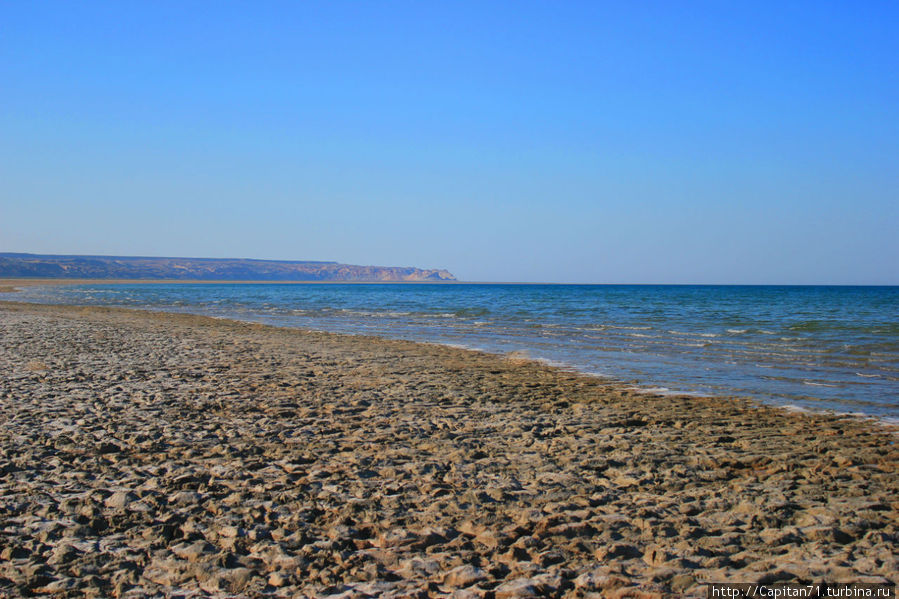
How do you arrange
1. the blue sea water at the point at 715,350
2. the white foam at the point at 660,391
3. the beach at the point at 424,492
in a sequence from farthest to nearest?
the blue sea water at the point at 715,350 → the white foam at the point at 660,391 → the beach at the point at 424,492

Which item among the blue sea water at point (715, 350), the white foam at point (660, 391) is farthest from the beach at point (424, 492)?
the blue sea water at point (715, 350)

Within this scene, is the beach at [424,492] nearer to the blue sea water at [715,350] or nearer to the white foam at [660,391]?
the white foam at [660,391]

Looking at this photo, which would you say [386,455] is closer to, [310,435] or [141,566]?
[310,435]

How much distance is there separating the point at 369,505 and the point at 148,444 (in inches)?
113

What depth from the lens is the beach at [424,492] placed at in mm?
3664

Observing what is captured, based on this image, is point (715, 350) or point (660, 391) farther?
point (715, 350)

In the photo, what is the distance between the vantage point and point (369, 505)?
4738 millimetres

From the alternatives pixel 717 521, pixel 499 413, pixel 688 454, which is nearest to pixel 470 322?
pixel 499 413

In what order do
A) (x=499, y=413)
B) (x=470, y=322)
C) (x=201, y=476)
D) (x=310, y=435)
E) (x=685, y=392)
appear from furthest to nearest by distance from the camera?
(x=470, y=322)
(x=685, y=392)
(x=499, y=413)
(x=310, y=435)
(x=201, y=476)

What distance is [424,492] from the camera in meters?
5.07

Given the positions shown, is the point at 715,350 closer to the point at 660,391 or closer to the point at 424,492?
the point at 660,391

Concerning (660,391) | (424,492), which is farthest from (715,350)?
(424,492)

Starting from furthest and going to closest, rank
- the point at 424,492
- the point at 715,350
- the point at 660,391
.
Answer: the point at 715,350, the point at 660,391, the point at 424,492

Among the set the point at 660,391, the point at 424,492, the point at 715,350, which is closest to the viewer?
the point at 424,492
